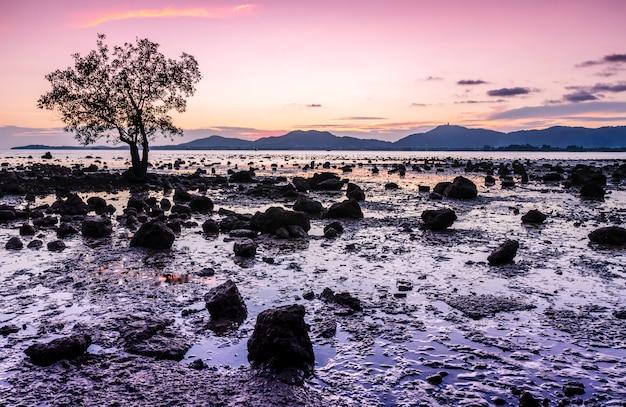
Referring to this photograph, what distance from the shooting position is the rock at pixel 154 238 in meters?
14.5

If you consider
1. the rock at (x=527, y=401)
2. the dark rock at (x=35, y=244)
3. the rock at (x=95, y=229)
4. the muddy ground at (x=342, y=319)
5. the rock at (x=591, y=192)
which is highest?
the rock at (x=591, y=192)

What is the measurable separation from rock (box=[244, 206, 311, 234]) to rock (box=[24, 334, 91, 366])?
35.3ft

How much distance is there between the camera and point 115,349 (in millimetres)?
7062

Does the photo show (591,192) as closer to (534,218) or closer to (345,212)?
(534,218)

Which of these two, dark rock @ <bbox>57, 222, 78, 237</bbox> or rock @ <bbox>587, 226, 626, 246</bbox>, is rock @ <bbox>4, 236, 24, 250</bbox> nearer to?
dark rock @ <bbox>57, 222, 78, 237</bbox>

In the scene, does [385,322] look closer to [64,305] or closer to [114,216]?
[64,305]

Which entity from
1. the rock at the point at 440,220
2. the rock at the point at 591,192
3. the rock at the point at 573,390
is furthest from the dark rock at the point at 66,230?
the rock at the point at 591,192

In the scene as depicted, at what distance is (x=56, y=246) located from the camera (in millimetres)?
14141

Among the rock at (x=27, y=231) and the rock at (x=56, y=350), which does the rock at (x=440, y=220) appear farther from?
the rock at (x=27, y=231)

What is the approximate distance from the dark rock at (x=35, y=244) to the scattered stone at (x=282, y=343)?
1093cm

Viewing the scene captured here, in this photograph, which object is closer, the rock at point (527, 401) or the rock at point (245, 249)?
the rock at point (527, 401)

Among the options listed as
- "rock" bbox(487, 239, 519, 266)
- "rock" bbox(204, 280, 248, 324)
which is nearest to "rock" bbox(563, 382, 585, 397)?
"rock" bbox(204, 280, 248, 324)

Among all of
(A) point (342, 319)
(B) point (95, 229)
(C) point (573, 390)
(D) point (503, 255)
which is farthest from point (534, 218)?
(B) point (95, 229)

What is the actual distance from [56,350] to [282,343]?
11.3ft
